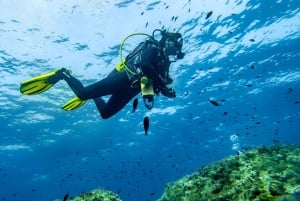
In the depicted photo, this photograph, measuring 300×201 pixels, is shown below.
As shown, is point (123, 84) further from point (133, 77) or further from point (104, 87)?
point (133, 77)

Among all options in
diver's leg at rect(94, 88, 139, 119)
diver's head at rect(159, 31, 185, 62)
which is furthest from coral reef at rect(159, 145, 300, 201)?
diver's head at rect(159, 31, 185, 62)

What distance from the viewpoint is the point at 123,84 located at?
29.3 ft

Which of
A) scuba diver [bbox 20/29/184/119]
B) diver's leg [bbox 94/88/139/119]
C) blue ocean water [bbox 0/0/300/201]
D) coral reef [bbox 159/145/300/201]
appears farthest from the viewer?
blue ocean water [bbox 0/0/300/201]

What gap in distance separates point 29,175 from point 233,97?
3397 centimetres

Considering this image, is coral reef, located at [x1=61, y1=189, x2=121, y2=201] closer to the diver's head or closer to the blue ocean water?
the diver's head

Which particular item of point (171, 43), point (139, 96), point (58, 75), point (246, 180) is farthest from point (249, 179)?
point (139, 96)

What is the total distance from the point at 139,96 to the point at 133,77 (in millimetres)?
16094

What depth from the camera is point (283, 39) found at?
71.9 feet

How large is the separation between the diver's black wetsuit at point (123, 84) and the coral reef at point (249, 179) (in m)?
2.41

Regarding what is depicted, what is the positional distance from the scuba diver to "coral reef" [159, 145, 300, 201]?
206cm

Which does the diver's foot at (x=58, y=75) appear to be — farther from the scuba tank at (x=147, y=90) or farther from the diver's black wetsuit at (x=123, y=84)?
the scuba tank at (x=147, y=90)

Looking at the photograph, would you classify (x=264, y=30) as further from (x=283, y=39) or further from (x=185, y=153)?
(x=185, y=153)

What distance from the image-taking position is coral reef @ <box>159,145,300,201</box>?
5242 millimetres

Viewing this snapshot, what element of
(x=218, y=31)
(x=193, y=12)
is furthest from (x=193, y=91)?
(x=193, y=12)
